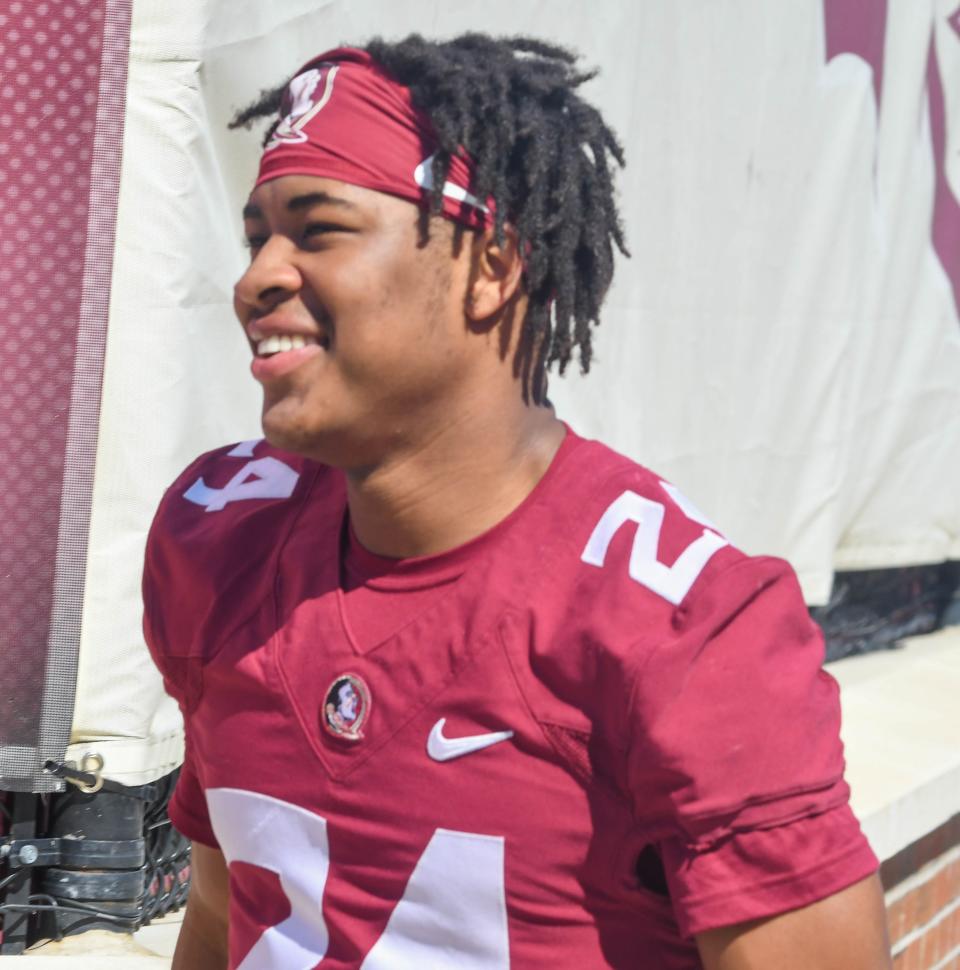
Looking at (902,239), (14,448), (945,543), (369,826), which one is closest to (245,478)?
(369,826)

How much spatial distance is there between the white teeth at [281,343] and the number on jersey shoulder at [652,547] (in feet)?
1.20

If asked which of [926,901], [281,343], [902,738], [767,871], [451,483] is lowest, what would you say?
[926,901]

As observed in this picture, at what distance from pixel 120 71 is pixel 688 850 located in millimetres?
1964

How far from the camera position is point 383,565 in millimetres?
1760

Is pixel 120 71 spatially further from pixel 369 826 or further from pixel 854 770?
pixel 854 770

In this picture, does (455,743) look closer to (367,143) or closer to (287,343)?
(287,343)

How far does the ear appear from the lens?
1755mm

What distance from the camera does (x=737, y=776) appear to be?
4.71ft

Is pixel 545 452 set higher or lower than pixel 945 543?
higher

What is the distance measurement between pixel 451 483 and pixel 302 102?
1.52 feet

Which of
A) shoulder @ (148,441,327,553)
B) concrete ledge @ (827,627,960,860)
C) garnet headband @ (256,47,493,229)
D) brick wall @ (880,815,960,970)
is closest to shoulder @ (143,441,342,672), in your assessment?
shoulder @ (148,441,327,553)

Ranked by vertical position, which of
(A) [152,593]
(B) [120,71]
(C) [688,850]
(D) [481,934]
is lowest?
(D) [481,934]

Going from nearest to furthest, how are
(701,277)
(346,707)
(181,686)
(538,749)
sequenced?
(538,749)
(346,707)
(181,686)
(701,277)

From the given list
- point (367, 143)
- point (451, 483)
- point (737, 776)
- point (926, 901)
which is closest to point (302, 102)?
point (367, 143)
